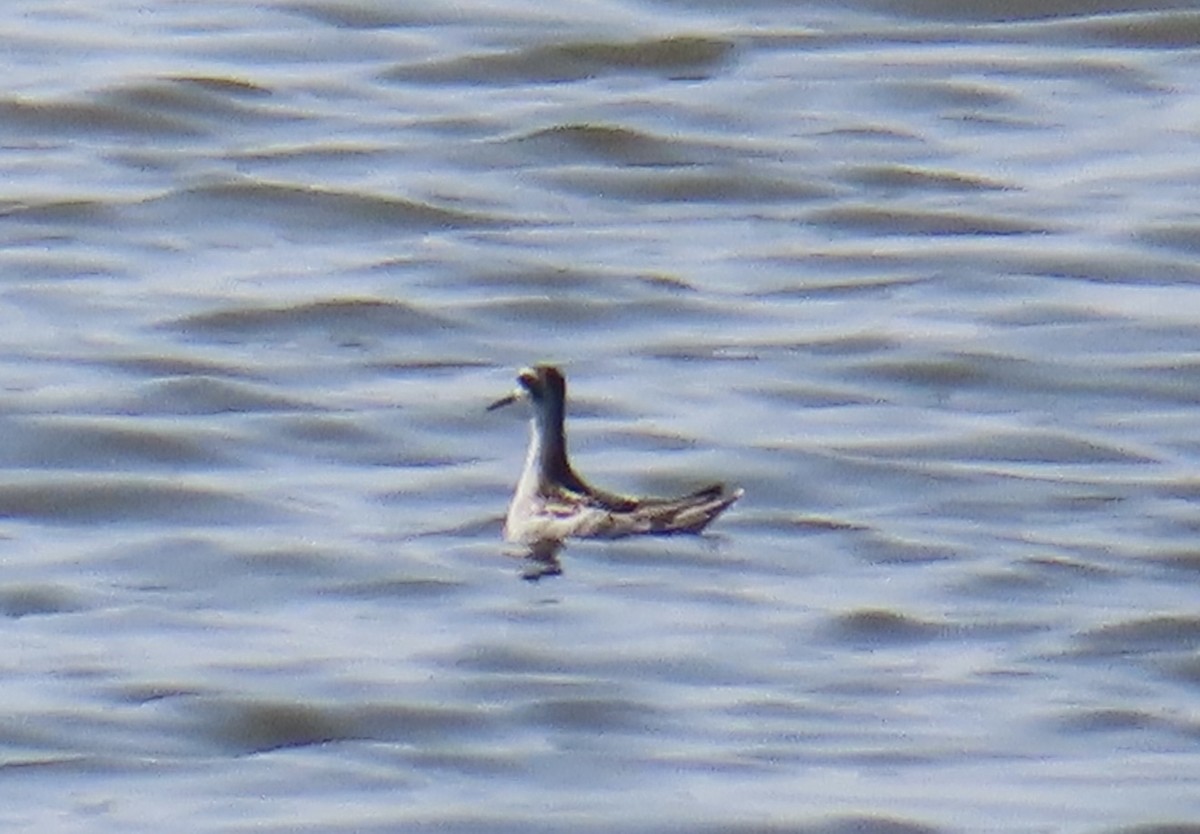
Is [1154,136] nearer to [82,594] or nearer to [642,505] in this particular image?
[642,505]

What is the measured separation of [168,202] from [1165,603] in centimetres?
631

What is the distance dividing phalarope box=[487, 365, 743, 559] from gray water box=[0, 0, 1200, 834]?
13 cm

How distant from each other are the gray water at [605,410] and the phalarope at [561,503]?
13 centimetres

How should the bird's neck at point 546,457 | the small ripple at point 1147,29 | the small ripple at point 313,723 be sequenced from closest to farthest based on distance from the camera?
the small ripple at point 313,723, the bird's neck at point 546,457, the small ripple at point 1147,29

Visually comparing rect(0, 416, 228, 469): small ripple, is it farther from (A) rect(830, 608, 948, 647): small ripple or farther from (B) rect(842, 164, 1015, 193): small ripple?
(B) rect(842, 164, 1015, 193): small ripple

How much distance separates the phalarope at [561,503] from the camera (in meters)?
13.5

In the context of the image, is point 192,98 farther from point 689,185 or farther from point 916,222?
point 916,222

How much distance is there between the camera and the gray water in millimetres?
11266

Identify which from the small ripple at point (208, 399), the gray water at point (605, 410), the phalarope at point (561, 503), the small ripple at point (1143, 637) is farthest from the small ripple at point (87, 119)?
the small ripple at point (1143, 637)

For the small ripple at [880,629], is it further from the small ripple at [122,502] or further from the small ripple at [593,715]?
the small ripple at [122,502]

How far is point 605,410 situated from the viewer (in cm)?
1520

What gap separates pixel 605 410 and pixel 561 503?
5.50ft

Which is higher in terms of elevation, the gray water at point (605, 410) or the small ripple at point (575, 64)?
the small ripple at point (575, 64)

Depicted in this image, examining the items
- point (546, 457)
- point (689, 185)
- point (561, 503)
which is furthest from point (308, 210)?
point (561, 503)
